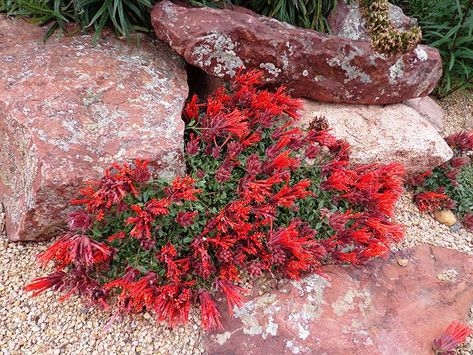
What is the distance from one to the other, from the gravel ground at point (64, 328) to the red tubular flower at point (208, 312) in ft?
0.64

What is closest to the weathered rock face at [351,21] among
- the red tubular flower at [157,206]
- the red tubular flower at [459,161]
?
the red tubular flower at [459,161]

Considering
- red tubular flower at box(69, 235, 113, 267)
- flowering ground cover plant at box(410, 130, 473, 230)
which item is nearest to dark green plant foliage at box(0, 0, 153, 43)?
red tubular flower at box(69, 235, 113, 267)

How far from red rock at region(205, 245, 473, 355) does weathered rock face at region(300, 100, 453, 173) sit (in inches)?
38.1

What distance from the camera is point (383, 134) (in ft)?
A: 13.4

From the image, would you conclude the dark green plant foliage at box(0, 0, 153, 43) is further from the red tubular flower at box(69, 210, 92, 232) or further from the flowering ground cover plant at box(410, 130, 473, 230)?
the flowering ground cover plant at box(410, 130, 473, 230)

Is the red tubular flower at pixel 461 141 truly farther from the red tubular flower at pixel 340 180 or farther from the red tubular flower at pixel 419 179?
the red tubular flower at pixel 340 180

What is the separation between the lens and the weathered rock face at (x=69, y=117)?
3.03 meters

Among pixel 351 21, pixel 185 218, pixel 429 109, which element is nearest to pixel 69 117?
pixel 185 218

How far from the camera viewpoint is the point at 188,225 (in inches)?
118

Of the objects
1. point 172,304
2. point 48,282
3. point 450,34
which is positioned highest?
point 450,34

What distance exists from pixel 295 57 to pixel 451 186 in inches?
82.2

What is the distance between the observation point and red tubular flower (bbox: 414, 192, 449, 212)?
4238mm

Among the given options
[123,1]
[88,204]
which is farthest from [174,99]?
[88,204]

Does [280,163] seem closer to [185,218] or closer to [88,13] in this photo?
[185,218]
